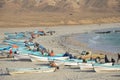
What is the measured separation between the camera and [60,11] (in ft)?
475

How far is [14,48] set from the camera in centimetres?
3797

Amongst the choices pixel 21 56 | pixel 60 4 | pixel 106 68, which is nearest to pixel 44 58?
pixel 21 56

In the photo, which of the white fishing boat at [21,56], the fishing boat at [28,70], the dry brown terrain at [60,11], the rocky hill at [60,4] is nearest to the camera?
the fishing boat at [28,70]

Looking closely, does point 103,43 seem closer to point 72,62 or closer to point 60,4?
point 72,62

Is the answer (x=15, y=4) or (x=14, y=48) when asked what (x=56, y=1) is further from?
(x=14, y=48)

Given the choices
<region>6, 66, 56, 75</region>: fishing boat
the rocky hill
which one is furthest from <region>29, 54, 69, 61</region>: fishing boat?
the rocky hill

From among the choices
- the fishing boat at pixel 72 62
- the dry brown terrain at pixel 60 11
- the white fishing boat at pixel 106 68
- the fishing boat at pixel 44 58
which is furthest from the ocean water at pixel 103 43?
the dry brown terrain at pixel 60 11

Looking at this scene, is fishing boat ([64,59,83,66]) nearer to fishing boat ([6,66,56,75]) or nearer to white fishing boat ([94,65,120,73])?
fishing boat ([6,66,56,75])

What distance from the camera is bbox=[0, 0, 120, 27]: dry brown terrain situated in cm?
11481

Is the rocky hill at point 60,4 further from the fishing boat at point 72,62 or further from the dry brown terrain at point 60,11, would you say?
the fishing boat at point 72,62

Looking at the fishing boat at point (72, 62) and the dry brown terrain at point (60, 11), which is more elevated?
the dry brown terrain at point (60, 11)

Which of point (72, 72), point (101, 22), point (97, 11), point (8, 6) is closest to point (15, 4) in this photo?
point (8, 6)

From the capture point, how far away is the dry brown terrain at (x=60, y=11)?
11481 cm

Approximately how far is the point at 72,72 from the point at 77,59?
117 inches
